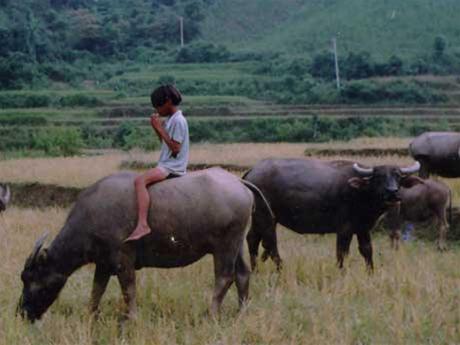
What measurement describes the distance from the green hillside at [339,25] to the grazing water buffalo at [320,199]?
33726 mm

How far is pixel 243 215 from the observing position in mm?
5043

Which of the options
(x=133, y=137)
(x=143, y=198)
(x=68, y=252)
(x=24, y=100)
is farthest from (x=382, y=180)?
(x=24, y=100)

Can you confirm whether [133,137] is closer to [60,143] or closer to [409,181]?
[60,143]

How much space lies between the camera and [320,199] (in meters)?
6.66

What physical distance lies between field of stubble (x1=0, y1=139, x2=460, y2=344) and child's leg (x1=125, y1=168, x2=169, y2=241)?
519 millimetres

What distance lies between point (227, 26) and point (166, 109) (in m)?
46.2

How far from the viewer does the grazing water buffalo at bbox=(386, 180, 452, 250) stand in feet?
26.6

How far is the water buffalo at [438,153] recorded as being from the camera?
10.9 metres

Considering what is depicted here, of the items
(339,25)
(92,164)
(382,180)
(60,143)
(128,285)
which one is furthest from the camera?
(339,25)

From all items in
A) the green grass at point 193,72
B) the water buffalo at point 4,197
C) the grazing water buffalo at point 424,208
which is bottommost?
the green grass at point 193,72

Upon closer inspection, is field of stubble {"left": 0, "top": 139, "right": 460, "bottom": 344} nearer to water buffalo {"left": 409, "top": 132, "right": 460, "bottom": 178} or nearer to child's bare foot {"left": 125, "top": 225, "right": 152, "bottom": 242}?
child's bare foot {"left": 125, "top": 225, "right": 152, "bottom": 242}

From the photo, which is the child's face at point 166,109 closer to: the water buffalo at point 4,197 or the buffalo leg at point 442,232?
the buffalo leg at point 442,232

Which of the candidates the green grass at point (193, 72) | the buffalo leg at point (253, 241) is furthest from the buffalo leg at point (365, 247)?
the green grass at point (193, 72)

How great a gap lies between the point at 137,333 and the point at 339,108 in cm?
2574
